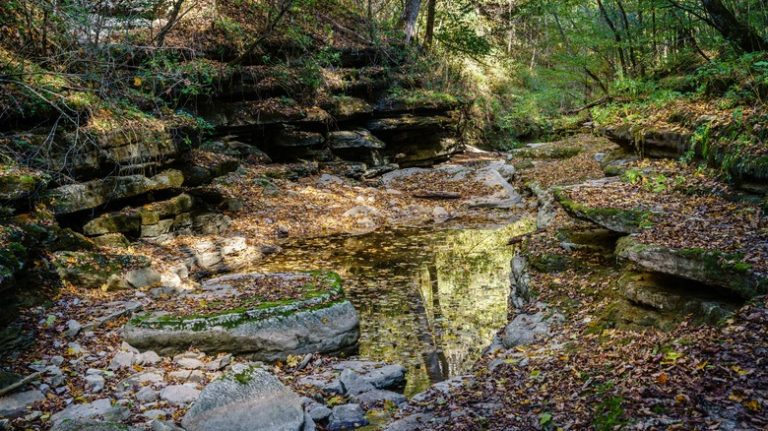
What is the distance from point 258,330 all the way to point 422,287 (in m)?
3.78

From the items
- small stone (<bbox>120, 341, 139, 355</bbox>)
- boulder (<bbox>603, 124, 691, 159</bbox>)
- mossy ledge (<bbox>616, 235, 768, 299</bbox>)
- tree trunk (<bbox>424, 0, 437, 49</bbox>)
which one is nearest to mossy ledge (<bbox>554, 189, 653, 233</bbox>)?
mossy ledge (<bbox>616, 235, 768, 299</bbox>)

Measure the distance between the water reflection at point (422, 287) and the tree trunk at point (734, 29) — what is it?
6030 millimetres

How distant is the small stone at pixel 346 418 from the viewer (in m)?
5.22

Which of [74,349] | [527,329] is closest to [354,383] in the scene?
[527,329]

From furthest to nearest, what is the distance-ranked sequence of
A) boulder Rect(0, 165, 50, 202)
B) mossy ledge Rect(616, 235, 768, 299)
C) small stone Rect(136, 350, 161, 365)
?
1. boulder Rect(0, 165, 50, 202)
2. small stone Rect(136, 350, 161, 365)
3. mossy ledge Rect(616, 235, 768, 299)

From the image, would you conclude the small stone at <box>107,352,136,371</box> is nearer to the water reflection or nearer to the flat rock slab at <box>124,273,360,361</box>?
the flat rock slab at <box>124,273,360,361</box>

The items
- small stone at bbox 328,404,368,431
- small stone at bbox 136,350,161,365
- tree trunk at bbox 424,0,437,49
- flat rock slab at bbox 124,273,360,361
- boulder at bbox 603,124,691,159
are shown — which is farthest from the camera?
tree trunk at bbox 424,0,437,49

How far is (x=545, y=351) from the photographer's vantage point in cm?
573

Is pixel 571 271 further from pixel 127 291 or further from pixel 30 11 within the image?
pixel 30 11

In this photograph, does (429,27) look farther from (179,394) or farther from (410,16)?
(179,394)

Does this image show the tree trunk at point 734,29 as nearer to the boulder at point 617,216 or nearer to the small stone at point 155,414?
the boulder at point 617,216

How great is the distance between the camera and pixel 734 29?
1009cm

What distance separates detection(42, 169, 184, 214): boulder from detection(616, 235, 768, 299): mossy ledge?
9.45 metres

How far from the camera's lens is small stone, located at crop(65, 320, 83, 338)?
20.9 ft
